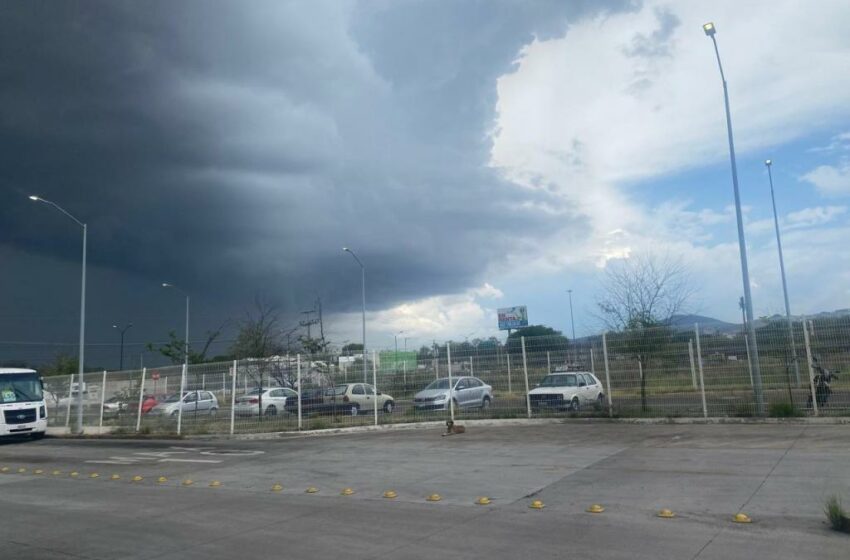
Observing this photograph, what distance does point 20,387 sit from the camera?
2592cm

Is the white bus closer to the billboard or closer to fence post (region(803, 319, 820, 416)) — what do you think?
fence post (region(803, 319, 820, 416))

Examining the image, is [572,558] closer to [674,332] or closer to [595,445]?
[595,445]

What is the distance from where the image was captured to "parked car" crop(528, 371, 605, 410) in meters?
19.8

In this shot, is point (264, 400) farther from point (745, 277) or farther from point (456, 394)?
point (745, 277)

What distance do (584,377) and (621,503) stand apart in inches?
445

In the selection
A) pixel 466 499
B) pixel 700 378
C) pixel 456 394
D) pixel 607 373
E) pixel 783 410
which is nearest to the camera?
pixel 466 499

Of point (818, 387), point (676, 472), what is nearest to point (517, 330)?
point (818, 387)

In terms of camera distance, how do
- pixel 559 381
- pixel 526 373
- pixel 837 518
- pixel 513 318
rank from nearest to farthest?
pixel 837 518, pixel 559 381, pixel 526 373, pixel 513 318

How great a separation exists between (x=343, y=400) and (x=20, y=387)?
516 inches

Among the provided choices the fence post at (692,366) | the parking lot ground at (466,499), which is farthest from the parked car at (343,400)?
the fence post at (692,366)

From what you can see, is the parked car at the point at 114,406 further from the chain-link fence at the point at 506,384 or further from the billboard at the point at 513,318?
the billboard at the point at 513,318

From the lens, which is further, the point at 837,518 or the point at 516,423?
the point at 516,423

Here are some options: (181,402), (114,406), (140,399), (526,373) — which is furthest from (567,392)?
(114,406)

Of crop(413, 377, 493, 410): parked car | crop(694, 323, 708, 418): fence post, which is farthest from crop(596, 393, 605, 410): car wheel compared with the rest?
crop(413, 377, 493, 410): parked car
